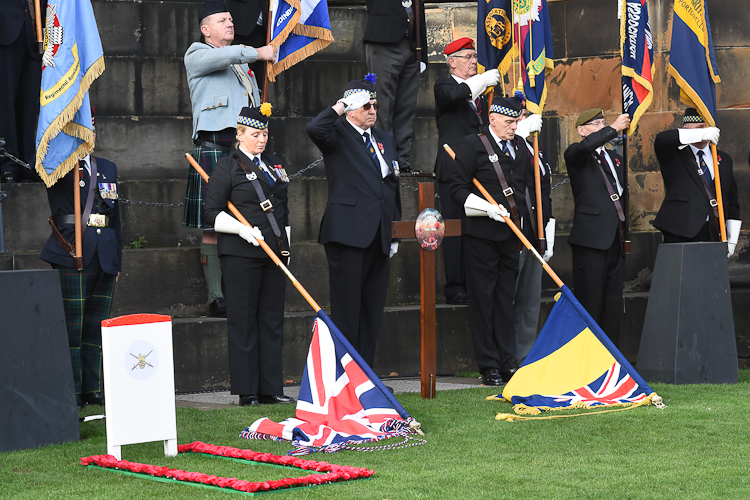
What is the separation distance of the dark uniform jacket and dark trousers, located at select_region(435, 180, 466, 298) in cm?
277

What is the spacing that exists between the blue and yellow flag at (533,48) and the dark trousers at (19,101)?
3869 millimetres

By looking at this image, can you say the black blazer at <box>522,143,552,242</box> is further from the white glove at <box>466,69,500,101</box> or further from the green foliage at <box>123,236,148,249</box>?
the green foliage at <box>123,236,148,249</box>

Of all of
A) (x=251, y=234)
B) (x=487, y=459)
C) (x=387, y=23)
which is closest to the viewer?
(x=487, y=459)

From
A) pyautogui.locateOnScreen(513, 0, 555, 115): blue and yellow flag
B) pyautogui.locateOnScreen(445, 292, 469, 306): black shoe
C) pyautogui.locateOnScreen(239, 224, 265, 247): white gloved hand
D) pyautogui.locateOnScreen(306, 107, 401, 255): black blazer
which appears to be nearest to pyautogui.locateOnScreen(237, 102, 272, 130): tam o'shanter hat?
pyautogui.locateOnScreen(306, 107, 401, 255): black blazer

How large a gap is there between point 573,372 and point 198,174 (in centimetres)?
320

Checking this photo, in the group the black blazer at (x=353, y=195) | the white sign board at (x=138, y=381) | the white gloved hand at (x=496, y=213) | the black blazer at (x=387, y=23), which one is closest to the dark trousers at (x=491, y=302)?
the white gloved hand at (x=496, y=213)

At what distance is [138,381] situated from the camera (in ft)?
17.1

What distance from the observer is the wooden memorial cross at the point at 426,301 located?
6.95m

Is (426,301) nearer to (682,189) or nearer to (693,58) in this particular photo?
(682,189)

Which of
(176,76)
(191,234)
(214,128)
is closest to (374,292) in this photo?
(214,128)

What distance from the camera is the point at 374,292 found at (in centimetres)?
727

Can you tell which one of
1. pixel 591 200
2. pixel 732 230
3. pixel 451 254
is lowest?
pixel 451 254

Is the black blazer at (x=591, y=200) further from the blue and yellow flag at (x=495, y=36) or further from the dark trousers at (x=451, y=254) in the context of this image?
the blue and yellow flag at (x=495, y=36)

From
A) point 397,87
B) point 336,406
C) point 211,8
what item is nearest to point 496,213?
point 336,406
